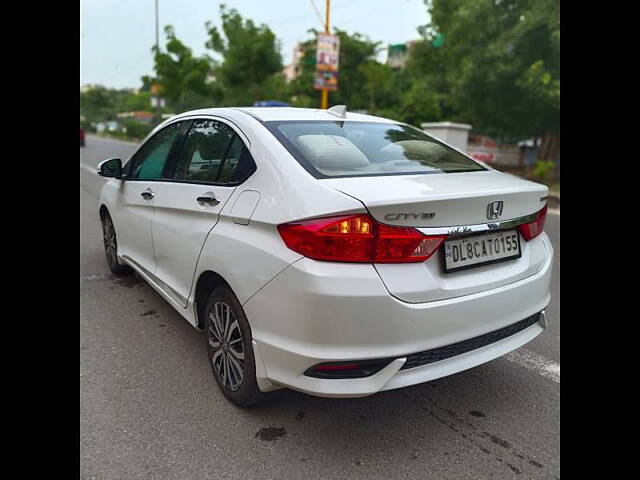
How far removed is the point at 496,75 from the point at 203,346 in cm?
1200

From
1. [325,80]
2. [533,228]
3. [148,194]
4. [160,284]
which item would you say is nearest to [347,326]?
[533,228]

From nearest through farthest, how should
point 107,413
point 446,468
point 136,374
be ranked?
1. point 446,468
2. point 107,413
3. point 136,374

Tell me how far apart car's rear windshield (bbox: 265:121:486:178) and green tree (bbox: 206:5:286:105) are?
933 inches

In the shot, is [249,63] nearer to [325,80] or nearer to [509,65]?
[325,80]

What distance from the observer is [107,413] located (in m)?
2.60

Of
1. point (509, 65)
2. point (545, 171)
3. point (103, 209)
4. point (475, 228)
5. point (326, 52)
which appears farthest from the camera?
point (326, 52)

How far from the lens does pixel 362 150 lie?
2.77 meters

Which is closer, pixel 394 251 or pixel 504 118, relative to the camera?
pixel 394 251

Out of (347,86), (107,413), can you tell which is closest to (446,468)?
(107,413)

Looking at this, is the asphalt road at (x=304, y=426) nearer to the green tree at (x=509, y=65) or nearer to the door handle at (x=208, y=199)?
the door handle at (x=208, y=199)

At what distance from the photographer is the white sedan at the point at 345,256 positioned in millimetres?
2047

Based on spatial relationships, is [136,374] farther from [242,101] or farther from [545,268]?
[242,101]

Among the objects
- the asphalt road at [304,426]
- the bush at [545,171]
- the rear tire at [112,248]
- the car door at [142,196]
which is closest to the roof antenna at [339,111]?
the car door at [142,196]

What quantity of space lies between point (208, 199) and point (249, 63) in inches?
989
